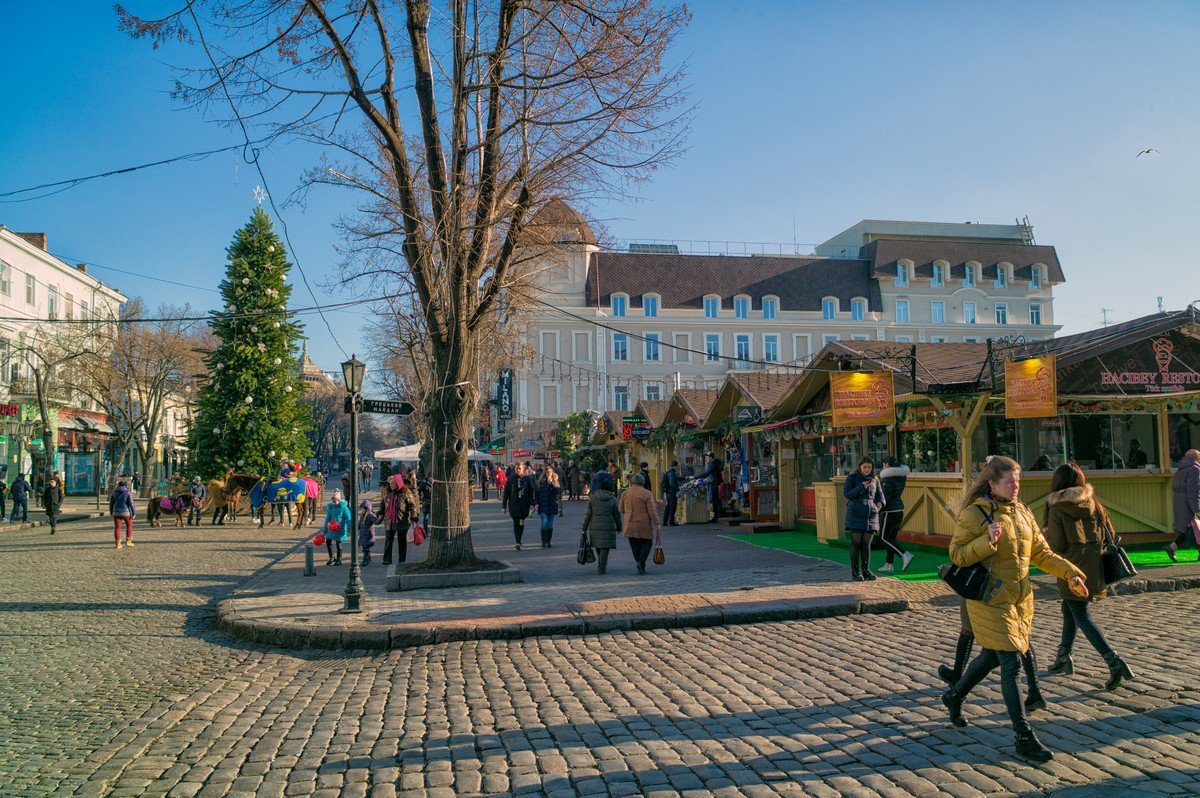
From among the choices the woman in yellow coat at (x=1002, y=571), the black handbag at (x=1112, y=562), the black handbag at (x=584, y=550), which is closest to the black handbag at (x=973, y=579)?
the woman in yellow coat at (x=1002, y=571)

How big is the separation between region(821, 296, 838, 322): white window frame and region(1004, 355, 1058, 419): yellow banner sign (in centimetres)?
5294

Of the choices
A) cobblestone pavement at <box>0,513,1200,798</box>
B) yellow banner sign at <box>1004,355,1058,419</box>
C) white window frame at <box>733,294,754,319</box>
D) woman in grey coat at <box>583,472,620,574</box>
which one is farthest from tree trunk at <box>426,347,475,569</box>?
white window frame at <box>733,294,754,319</box>

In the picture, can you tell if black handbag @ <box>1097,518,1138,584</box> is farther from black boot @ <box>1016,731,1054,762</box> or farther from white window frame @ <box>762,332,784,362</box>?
white window frame @ <box>762,332,784,362</box>

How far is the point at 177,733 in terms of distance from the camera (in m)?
6.03

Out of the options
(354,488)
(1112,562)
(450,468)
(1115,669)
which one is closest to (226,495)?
(450,468)

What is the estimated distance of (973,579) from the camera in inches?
199

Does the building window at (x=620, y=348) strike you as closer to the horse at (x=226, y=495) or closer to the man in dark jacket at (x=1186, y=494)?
the horse at (x=226, y=495)

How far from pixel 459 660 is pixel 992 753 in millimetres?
5007

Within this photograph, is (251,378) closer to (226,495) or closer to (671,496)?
(226,495)

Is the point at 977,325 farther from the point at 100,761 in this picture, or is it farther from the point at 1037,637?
the point at 100,761

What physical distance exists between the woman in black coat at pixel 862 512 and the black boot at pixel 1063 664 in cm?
505

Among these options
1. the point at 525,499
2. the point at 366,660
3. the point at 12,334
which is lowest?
the point at 366,660

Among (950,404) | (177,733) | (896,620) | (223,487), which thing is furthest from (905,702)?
(223,487)

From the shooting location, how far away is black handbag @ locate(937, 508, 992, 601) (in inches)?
198
